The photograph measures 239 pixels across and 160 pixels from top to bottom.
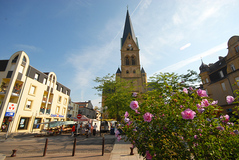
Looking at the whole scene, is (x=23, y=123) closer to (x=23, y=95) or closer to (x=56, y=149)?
(x=23, y=95)

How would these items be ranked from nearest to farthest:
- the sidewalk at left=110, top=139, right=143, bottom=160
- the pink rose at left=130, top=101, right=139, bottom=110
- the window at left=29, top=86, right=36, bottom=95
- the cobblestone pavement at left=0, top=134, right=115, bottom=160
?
the pink rose at left=130, top=101, right=139, bottom=110 → the sidewalk at left=110, top=139, right=143, bottom=160 → the cobblestone pavement at left=0, top=134, right=115, bottom=160 → the window at left=29, top=86, right=36, bottom=95

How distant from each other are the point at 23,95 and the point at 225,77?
35987mm

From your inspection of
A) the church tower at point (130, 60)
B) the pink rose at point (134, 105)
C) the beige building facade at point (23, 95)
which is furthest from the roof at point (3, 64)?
the church tower at point (130, 60)

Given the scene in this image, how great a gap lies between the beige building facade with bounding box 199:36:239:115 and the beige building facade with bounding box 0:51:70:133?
32777 millimetres

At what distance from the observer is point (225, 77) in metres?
22.9

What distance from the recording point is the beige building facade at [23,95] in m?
17.2

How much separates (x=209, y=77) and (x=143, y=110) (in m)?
32.4

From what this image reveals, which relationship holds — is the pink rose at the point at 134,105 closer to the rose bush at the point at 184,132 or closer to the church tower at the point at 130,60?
the rose bush at the point at 184,132

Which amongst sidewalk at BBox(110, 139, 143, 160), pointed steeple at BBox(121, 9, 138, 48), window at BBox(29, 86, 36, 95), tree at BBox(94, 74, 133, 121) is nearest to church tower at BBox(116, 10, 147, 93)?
pointed steeple at BBox(121, 9, 138, 48)

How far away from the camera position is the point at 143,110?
270 centimetres

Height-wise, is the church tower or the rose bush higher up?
the church tower

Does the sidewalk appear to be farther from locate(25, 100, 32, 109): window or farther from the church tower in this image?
the church tower

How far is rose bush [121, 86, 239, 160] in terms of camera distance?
6.81 ft

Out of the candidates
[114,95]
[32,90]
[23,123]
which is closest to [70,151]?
[114,95]
